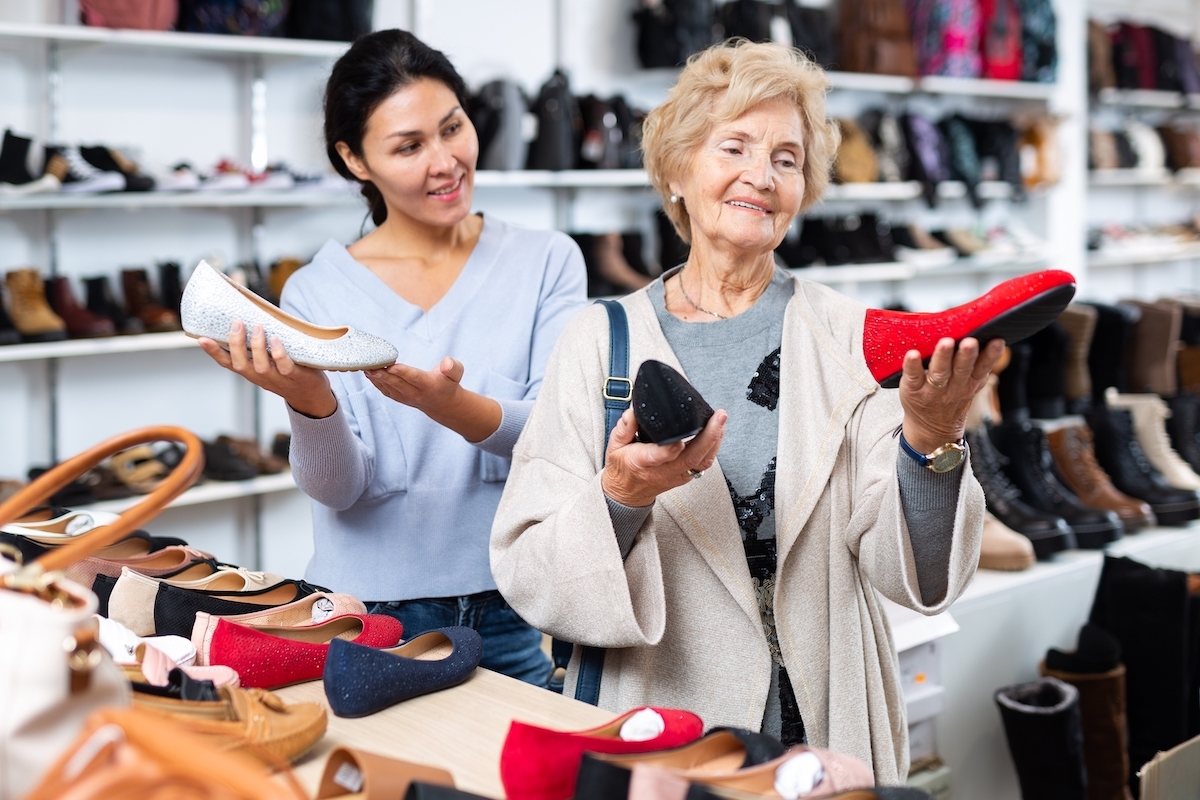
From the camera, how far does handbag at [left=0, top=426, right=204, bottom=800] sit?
0.74m

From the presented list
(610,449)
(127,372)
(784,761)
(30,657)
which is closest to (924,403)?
(610,449)

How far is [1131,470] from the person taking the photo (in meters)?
3.43

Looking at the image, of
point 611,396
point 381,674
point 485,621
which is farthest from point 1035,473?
point 381,674

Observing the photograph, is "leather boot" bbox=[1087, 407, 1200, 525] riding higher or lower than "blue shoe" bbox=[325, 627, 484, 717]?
lower

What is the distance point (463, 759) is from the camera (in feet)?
3.43

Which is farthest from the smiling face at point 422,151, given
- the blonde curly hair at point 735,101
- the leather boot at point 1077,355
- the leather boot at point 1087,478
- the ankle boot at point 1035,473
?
the leather boot at point 1077,355

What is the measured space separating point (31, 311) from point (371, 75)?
1992 mm

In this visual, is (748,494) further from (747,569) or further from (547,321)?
(547,321)

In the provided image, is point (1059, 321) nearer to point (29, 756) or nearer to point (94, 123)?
point (94, 123)

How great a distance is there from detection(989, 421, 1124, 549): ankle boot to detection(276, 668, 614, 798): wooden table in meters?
2.32

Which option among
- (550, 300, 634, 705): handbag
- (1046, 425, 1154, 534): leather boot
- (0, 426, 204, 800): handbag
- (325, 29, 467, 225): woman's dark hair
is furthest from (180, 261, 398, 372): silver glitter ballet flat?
(1046, 425, 1154, 534): leather boot

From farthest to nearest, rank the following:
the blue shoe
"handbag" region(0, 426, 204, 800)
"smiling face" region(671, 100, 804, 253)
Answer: "smiling face" region(671, 100, 804, 253) < the blue shoe < "handbag" region(0, 426, 204, 800)

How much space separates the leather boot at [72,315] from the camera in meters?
3.33

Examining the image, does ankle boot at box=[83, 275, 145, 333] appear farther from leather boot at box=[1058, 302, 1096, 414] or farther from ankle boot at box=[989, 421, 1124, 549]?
leather boot at box=[1058, 302, 1096, 414]
